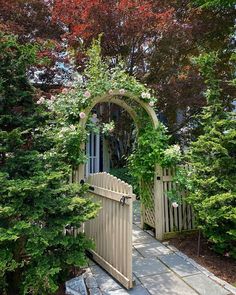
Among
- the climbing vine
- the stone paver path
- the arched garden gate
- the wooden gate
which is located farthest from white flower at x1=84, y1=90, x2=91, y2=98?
the stone paver path

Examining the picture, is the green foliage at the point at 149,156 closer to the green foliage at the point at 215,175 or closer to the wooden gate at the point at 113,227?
the green foliage at the point at 215,175

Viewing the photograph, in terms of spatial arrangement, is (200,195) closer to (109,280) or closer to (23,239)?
(109,280)

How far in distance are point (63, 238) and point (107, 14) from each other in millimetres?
5326

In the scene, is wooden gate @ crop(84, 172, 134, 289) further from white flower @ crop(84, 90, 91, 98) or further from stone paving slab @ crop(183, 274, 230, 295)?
white flower @ crop(84, 90, 91, 98)

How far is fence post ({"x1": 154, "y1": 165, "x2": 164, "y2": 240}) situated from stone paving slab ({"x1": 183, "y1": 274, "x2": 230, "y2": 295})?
1.25m

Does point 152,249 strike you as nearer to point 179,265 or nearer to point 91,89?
point 179,265

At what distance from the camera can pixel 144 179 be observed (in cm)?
504

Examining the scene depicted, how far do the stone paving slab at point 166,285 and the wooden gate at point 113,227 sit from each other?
0.89ft

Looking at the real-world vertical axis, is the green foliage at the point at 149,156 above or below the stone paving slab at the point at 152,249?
above

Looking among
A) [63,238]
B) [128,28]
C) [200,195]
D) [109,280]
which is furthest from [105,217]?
[128,28]

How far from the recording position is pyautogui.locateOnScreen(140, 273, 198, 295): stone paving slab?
10.4ft

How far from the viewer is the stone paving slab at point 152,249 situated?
4.20 m

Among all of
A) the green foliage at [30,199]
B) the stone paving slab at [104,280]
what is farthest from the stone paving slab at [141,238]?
the green foliage at [30,199]

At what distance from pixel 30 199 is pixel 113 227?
122 centimetres
